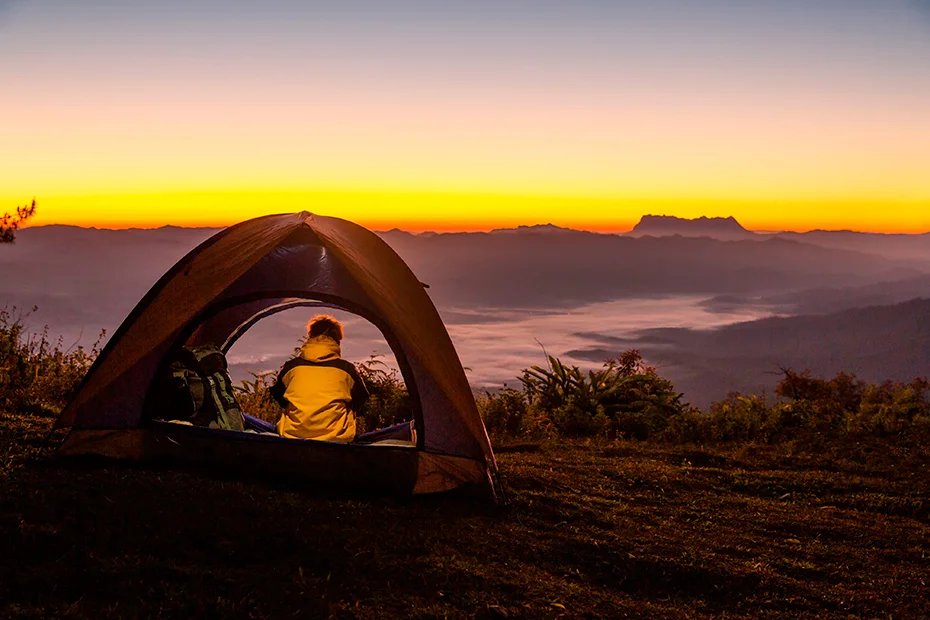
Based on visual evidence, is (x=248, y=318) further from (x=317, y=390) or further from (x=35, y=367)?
(x=35, y=367)

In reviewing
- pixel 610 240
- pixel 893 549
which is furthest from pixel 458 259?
pixel 893 549

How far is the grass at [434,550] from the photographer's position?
480 cm

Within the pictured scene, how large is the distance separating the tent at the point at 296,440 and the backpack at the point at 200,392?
22 centimetres

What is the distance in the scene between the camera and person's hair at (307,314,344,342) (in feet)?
23.5

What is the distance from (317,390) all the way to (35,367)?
638cm

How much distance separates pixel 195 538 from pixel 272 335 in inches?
224

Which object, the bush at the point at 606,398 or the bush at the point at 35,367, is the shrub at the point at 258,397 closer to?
the bush at the point at 35,367

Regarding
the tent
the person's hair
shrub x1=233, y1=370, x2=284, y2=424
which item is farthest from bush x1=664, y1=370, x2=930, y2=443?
the person's hair

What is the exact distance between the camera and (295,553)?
5.43m

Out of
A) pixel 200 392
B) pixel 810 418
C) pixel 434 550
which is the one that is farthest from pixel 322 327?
pixel 810 418

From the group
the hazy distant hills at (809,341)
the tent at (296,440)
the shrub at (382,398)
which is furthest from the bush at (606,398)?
the hazy distant hills at (809,341)

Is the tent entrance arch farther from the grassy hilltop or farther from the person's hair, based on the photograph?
the grassy hilltop

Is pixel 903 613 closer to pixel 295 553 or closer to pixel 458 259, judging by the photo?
pixel 295 553

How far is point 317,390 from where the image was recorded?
7.03m
